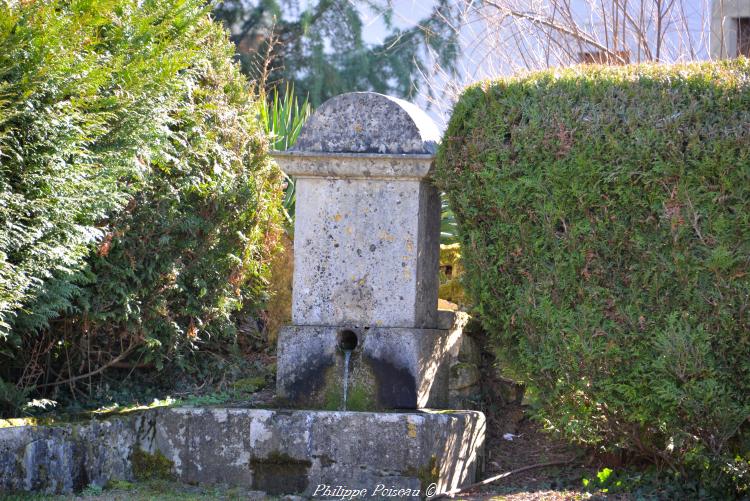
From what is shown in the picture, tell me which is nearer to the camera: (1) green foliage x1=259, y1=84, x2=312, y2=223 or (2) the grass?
(2) the grass

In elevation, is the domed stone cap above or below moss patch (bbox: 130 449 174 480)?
above

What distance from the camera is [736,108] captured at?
386cm

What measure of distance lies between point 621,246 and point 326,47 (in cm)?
1067

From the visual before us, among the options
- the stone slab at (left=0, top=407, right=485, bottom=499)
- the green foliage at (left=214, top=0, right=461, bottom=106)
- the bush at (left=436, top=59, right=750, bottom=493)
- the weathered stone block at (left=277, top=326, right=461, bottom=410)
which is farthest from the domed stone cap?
the green foliage at (left=214, top=0, right=461, bottom=106)

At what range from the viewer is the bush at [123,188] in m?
3.96

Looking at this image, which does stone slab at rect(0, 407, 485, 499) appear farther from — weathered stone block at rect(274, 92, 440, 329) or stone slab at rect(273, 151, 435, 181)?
stone slab at rect(273, 151, 435, 181)

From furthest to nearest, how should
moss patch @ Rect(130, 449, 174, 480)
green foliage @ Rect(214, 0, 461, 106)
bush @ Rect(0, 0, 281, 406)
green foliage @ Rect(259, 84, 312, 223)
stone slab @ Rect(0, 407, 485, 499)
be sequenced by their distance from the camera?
green foliage @ Rect(214, 0, 461, 106) < green foliage @ Rect(259, 84, 312, 223) < moss patch @ Rect(130, 449, 174, 480) < stone slab @ Rect(0, 407, 485, 499) < bush @ Rect(0, 0, 281, 406)

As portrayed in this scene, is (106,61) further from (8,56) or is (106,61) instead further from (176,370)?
(176,370)

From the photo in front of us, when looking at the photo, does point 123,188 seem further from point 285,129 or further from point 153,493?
point 285,129

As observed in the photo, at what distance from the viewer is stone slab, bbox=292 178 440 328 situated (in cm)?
457

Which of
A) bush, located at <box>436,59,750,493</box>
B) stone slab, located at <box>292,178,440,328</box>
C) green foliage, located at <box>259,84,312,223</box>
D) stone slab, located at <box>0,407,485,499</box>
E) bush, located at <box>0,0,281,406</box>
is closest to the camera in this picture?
bush, located at <box>436,59,750,493</box>

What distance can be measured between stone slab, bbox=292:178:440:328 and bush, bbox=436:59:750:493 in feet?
1.15

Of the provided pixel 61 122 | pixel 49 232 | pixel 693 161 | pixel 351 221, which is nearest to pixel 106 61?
pixel 61 122

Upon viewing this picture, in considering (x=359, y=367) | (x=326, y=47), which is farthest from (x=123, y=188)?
(x=326, y=47)
